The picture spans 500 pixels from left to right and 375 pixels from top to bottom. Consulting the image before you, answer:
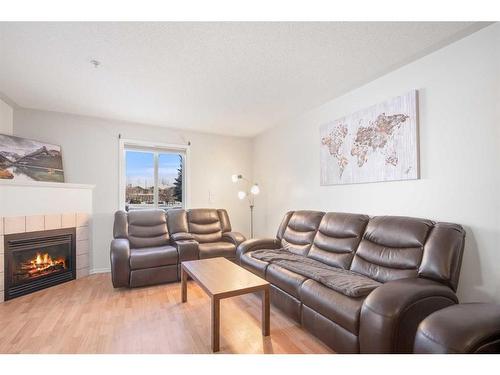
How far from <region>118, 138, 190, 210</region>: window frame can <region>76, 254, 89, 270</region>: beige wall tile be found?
2.72ft

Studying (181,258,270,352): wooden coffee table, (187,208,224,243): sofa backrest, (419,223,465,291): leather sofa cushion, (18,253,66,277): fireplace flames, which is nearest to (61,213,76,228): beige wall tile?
(18,253,66,277): fireplace flames

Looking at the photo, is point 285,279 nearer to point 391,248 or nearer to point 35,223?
point 391,248

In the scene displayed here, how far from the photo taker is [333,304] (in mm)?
1678

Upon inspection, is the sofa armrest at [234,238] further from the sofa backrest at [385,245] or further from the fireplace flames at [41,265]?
the fireplace flames at [41,265]

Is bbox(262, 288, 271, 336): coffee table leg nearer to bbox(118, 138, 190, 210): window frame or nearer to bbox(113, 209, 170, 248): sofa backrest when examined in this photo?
bbox(113, 209, 170, 248): sofa backrest

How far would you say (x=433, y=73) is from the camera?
206cm

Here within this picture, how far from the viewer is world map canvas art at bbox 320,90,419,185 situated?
2221 mm

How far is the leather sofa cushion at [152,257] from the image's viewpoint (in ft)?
9.78

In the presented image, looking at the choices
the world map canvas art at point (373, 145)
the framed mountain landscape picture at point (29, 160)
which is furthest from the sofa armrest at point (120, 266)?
the world map canvas art at point (373, 145)

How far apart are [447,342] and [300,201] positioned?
2.58 m

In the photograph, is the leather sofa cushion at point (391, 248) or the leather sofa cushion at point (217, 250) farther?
the leather sofa cushion at point (217, 250)

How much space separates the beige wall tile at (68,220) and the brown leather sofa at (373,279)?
250 centimetres

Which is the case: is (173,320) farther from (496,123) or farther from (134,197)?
(496,123)
